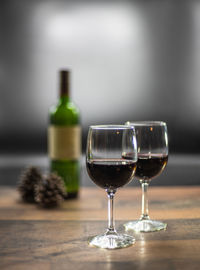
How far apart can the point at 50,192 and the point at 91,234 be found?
0.26 meters

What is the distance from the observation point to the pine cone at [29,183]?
1047mm

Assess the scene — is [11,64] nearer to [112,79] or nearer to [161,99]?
[112,79]

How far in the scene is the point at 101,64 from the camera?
→ 6.48 feet

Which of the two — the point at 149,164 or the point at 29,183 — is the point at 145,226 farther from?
the point at 29,183

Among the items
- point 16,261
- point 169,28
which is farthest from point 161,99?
point 16,261

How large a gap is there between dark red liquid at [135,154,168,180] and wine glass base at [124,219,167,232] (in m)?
0.09

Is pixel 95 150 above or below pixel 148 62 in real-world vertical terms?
below

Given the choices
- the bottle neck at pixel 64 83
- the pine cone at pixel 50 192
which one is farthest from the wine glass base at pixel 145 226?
the bottle neck at pixel 64 83

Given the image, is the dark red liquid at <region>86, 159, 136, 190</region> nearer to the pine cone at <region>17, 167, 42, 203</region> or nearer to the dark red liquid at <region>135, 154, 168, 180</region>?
the dark red liquid at <region>135, 154, 168, 180</region>

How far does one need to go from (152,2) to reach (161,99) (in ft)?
1.52

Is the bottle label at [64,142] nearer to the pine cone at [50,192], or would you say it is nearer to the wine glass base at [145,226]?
the pine cone at [50,192]

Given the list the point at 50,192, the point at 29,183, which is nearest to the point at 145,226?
the point at 50,192

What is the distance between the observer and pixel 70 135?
3.47 feet

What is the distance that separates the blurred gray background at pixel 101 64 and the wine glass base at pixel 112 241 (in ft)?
4.17
